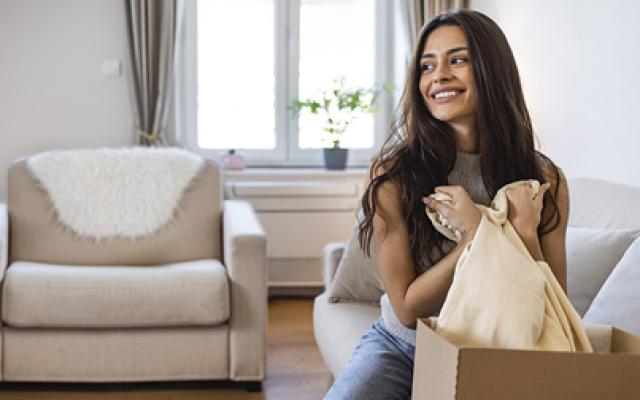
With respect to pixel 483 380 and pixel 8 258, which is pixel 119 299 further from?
pixel 483 380

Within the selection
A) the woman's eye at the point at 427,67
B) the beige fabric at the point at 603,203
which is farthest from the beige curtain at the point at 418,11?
the woman's eye at the point at 427,67

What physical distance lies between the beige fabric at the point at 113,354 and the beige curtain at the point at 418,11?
8.00 ft

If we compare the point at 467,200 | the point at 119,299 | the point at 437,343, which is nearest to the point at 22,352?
the point at 119,299

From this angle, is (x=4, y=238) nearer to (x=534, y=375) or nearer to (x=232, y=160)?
(x=232, y=160)

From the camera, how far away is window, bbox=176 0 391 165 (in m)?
5.46

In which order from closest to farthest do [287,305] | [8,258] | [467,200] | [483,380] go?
1. [483,380]
2. [467,200]
3. [8,258]
4. [287,305]

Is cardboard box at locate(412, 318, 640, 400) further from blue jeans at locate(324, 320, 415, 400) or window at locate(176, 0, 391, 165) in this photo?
window at locate(176, 0, 391, 165)

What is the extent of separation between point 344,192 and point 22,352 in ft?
7.21

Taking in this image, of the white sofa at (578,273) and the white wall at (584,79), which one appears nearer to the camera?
the white sofa at (578,273)

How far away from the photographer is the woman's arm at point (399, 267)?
1.73 m

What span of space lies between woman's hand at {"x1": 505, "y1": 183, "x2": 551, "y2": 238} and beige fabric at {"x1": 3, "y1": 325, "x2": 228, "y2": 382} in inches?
81.4

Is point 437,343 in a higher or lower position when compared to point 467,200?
lower

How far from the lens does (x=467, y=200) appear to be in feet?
5.38

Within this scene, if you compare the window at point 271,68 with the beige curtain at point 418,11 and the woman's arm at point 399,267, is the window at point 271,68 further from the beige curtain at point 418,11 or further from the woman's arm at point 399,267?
the woman's arm at point 399,267
